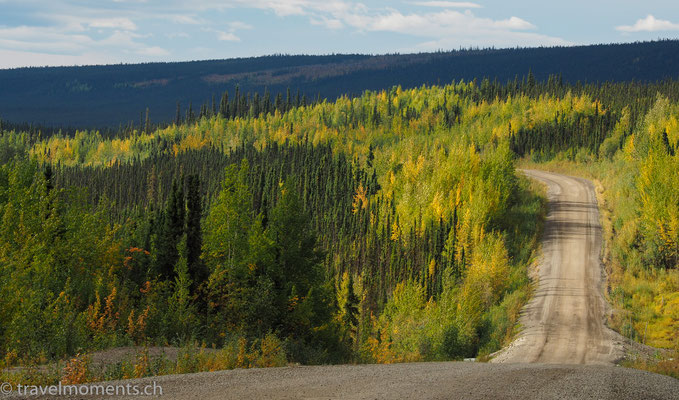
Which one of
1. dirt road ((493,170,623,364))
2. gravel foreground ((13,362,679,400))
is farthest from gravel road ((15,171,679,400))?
dirt road ((493,170,623,364))

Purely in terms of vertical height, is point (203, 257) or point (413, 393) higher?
point (413, 393)

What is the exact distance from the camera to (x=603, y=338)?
154ft

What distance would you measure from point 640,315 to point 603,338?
21.1 ft

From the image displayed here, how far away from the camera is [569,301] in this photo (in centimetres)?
5644

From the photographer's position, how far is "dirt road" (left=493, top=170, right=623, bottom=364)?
145ft

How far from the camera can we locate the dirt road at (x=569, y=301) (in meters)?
44.1

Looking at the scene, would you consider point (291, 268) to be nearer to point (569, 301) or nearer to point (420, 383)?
point (420, 383)

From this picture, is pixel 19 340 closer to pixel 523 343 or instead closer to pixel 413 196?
pixel 523 343

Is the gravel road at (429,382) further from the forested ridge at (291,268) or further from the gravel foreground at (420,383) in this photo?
the forested ridge at (291,268)

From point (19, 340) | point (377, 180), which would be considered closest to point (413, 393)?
point (19, 340)

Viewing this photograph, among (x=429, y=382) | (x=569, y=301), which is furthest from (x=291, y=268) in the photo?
(x=569, y=301)

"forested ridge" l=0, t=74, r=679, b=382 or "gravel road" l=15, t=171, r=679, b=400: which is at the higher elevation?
"gravel road" l=15, t=171, r=679, b=400

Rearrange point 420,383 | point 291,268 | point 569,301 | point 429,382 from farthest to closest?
point 569,301, point 291,268, point 429,382, point 420,383

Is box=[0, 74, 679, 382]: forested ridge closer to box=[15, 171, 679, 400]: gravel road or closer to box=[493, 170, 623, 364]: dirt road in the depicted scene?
box=[493, 170, 623, 364]: dirt road
